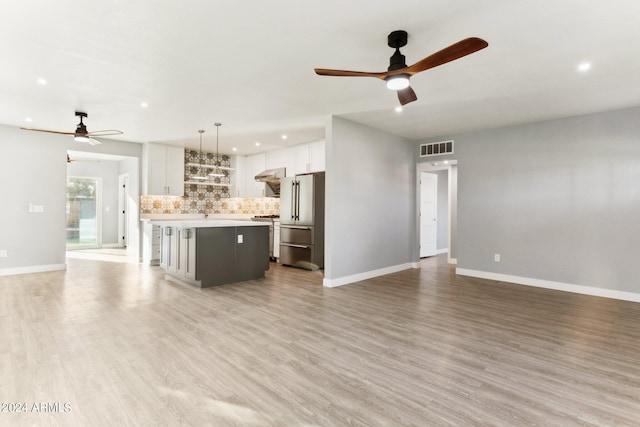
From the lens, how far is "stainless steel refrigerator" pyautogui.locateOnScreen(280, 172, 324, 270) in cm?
624

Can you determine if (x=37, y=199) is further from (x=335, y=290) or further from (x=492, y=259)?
(x=492, y=259)

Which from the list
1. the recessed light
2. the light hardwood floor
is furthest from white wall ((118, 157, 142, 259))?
the recessed light

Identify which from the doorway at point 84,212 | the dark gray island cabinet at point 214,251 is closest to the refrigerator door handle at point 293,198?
the dark gray island cabinet at point 214,251

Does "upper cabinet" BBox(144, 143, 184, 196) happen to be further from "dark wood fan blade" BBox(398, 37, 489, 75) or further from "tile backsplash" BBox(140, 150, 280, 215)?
"dark wood fan blade" BBox(398, 37, 489, 75)

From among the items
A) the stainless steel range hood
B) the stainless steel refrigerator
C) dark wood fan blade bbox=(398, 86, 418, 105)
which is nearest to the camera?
dark wood fan blade bbox=(398, 86, 418, 105)

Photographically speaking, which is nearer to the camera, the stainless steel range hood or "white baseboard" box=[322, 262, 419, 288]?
"white baseboard" box=[322, 262, 419, 288]

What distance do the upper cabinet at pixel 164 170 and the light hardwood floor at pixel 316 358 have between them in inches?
124

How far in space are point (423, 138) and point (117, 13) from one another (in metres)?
5.59

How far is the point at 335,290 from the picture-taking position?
15.8ft

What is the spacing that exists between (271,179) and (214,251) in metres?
3.05

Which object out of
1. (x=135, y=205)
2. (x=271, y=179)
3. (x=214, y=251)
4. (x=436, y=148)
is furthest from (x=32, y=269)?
(x=436, y=148)

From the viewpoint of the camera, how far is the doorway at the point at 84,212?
930 cm

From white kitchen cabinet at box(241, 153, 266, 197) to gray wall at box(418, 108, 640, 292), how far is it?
454 cm

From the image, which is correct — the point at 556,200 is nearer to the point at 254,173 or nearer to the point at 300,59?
the point at 300,59
